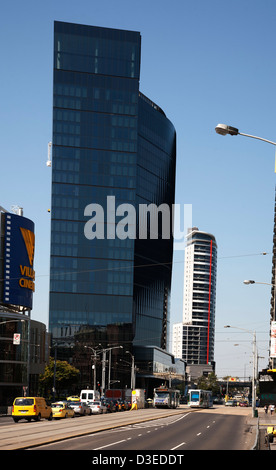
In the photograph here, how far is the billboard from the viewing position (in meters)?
102

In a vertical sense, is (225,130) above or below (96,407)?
above

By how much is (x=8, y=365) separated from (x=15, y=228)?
19376 millimetres

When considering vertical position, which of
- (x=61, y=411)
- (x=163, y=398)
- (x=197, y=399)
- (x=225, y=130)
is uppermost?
(x=225, y=130)

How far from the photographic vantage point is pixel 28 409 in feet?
180

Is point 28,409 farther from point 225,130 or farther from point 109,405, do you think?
point 225,130

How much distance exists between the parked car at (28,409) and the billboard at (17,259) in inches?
1827

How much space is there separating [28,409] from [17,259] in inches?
1977

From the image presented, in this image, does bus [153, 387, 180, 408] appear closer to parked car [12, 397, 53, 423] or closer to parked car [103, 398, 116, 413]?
parked car [103, 398, 116, 413]

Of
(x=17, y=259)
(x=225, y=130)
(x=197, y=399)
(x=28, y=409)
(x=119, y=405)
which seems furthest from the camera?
(x=197, y=399)

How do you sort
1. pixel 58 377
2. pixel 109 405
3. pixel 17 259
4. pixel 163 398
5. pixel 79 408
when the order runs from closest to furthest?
1. pixel 79 408
2. pixel 109 405
3. pixel 17 259
4. pixel 163 398
5. pixel 58 377

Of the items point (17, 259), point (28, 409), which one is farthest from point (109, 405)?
point (28, 409)
